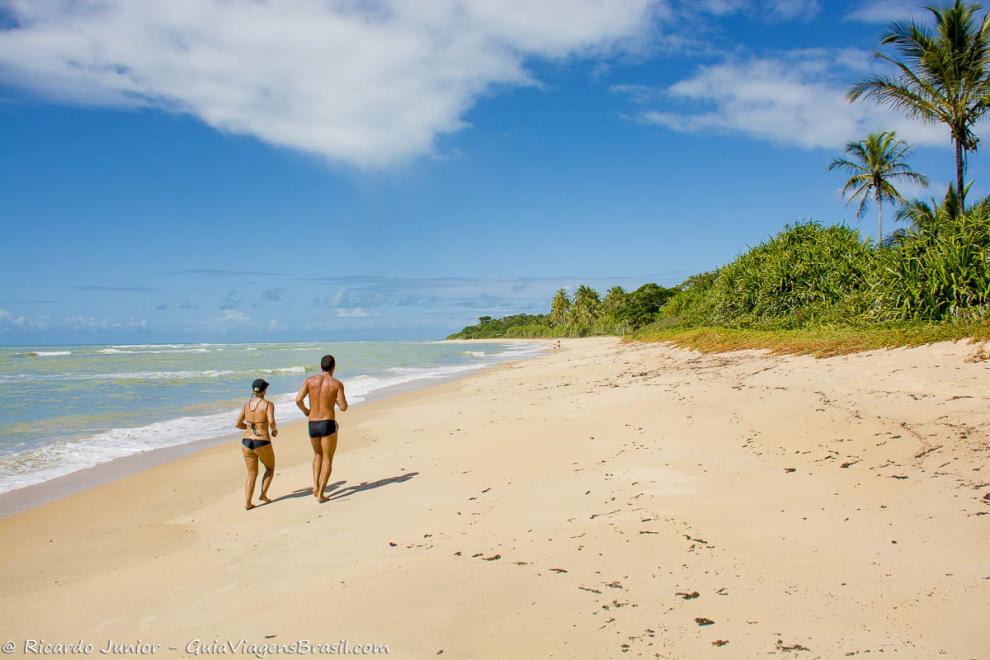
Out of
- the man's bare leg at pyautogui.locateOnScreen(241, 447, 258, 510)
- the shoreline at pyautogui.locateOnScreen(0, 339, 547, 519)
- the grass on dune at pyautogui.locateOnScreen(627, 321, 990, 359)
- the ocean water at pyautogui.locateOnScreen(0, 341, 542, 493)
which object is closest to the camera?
the man's bare leg at pyautogui.locateOnScreen(241, 447, 258, 510)

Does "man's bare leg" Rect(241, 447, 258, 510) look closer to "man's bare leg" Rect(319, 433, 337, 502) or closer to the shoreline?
"man's bare leg" Rect(319, 433, 337, 502)

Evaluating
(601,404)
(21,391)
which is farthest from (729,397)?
(21,391)

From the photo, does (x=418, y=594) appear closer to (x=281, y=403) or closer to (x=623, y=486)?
(x=623, y=486)

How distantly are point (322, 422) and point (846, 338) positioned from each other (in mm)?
11349

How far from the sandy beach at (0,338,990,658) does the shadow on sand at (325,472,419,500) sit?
0.05 metres

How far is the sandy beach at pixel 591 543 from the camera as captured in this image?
10.8 ft

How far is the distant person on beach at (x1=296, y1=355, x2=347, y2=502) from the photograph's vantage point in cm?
704

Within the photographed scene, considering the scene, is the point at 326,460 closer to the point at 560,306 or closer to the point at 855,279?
the point at 855,279

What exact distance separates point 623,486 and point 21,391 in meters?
25.9

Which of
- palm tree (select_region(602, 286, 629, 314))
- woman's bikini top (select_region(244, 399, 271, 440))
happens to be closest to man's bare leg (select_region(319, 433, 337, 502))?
woman's bikini top (select_region(244, 399, 271, 440))

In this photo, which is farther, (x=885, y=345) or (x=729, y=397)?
(x=885, y=345)

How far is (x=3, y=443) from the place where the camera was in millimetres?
11891

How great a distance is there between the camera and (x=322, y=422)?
23.4 ft

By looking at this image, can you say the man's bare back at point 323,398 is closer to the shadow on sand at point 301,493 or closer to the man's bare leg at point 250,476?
the man's bare leg at point 250,476
